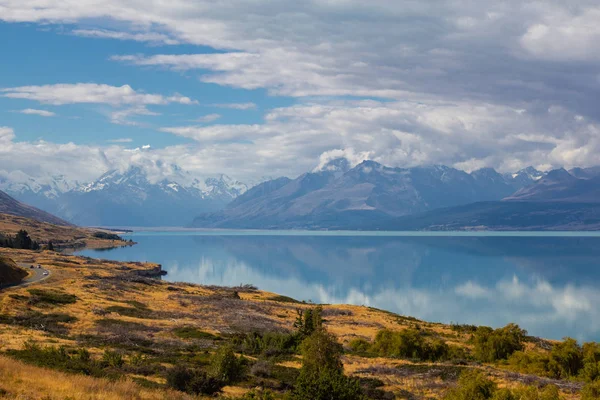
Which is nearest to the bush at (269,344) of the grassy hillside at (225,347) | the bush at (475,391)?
the grassy hillside at (225,347)

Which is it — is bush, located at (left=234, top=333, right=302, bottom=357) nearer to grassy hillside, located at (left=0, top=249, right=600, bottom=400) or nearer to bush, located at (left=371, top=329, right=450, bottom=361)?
grassy hillside, located at (left=0, top=249, right=600, bottom=400)

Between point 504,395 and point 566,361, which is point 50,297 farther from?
point 566,361

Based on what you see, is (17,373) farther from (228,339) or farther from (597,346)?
(597,346)

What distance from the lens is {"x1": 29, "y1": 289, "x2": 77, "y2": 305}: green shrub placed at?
50344 millimetres

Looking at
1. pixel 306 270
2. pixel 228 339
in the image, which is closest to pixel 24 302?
pixel 228 339

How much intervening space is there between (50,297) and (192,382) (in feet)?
107

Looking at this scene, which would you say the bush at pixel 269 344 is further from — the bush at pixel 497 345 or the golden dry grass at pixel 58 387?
the golden dry grass at pixel 58 387

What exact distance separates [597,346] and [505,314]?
58.6 metres

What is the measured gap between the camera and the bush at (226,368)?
1085 inches

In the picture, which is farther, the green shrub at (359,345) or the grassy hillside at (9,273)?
the grassy hillside at (9,273)

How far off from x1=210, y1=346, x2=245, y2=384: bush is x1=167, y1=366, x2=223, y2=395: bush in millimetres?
845

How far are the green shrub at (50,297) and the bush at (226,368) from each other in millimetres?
28222

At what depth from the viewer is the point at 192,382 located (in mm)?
25219

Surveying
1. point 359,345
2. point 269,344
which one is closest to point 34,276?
point 269,344
